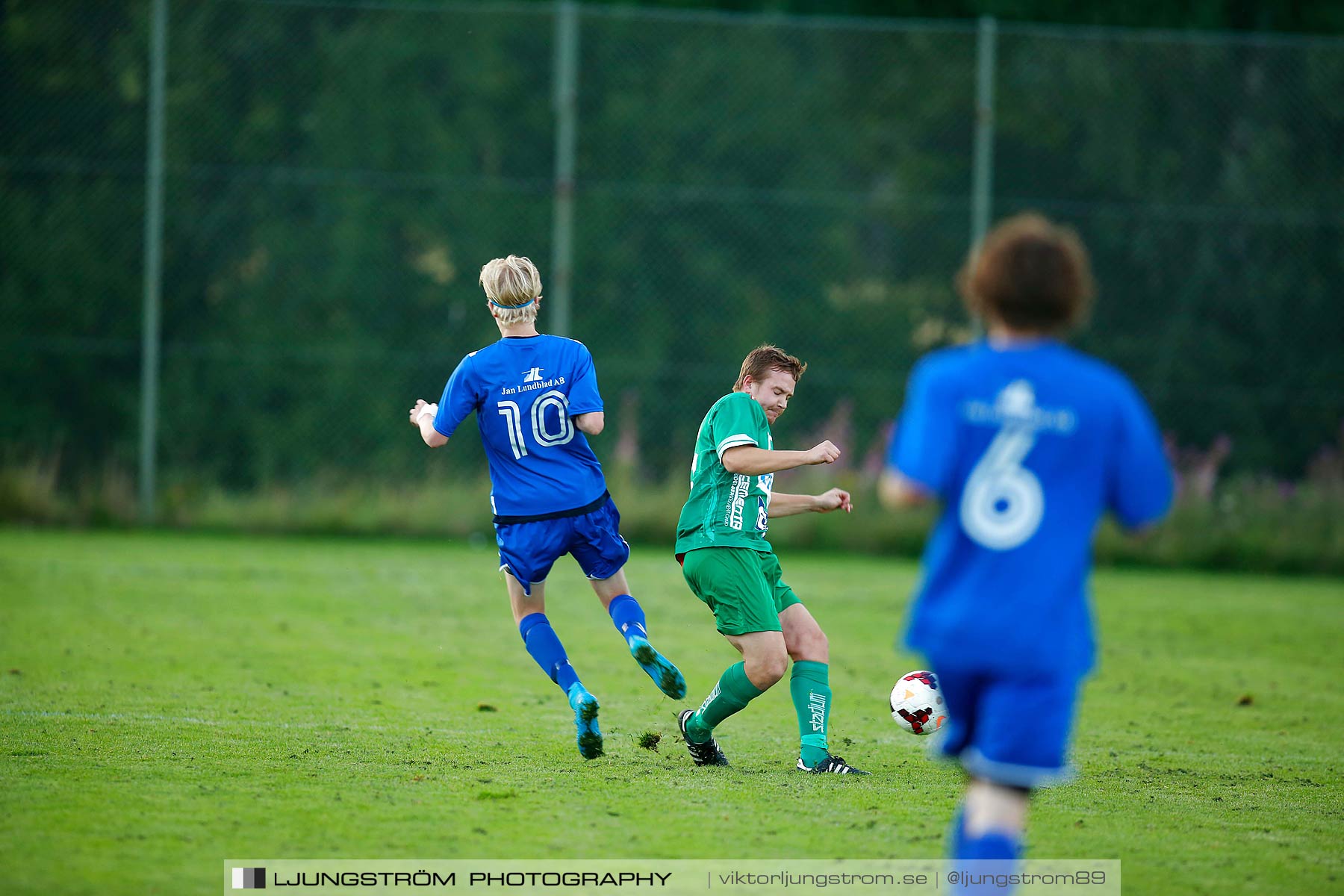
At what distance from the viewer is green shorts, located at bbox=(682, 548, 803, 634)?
212 inches

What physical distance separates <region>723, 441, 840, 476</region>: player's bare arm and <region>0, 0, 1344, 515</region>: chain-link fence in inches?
370

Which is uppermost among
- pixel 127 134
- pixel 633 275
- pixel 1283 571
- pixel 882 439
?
pixel 127 134

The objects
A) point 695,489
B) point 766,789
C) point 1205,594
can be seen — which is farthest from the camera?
point 1205,594

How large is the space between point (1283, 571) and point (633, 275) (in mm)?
7447

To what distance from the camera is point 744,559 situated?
5414 mm

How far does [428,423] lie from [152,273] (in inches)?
388

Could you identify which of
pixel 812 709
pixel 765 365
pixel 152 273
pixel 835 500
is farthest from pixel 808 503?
pixel 152 273

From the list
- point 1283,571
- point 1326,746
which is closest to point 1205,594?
point 1283,571

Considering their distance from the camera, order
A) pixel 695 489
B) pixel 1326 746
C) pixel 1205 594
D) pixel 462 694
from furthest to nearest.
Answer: pixel 1205 594 < pixel 462 694 < pixel 1326 746 < pixel 695 489

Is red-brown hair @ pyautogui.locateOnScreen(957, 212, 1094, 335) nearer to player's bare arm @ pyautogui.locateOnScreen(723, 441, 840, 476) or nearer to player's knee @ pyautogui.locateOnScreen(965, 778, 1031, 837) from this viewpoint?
player's knee @ pyautogui.locateOnScreen(965, 778, 1031, 837)

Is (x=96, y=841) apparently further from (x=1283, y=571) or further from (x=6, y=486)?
(x=1283, y=571)

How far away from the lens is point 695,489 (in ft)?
18.2

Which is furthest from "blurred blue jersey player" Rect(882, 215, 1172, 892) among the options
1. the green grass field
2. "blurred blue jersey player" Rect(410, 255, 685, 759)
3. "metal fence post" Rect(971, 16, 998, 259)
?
"metal fence post" Rect(971, 16, 998, 259)

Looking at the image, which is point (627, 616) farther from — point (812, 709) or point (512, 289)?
point (512, 289)
